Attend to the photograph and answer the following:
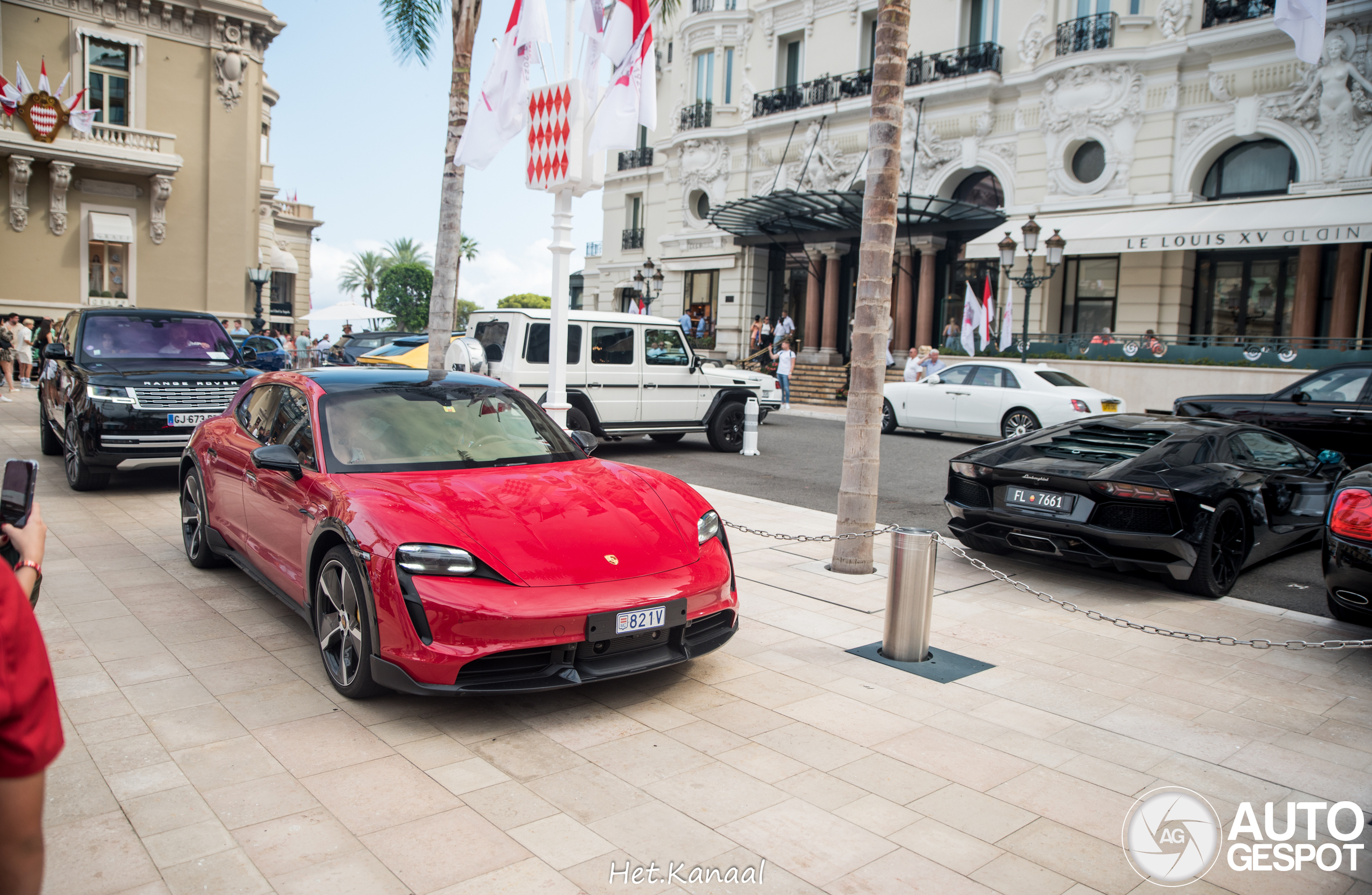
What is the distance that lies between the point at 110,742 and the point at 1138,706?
182 inches

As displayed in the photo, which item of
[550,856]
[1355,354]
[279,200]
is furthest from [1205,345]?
[279,200]

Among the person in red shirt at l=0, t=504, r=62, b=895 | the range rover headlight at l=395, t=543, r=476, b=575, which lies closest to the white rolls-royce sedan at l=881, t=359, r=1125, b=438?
the range rover headlight at l=395, t=543, r=476, b=575

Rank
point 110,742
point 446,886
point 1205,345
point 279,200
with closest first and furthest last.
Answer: point 446,886
point 110,742
point 1205,345
point 279,200

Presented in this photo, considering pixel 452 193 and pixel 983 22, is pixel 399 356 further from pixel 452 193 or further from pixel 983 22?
pixel 983 22

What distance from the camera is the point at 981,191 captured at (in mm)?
28594

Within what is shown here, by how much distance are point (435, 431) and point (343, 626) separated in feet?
4.26

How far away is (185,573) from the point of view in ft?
21.3

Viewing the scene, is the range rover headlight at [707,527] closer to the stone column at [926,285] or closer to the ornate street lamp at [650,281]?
the stone column at [926,285]

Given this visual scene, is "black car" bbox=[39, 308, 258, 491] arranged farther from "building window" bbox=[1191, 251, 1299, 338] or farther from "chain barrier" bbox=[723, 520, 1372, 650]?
"building window" bbox=[1191, 251, 1299, 338]

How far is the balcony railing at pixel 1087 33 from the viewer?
24219 mm

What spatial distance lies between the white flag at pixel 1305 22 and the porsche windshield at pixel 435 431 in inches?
→ 248

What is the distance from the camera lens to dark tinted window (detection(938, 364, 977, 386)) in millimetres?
17922

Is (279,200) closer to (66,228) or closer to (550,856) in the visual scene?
(66,228)

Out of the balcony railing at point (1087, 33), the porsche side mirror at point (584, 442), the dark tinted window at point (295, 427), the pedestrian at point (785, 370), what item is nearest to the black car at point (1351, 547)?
the porsche side mirror at point (584, 442)
